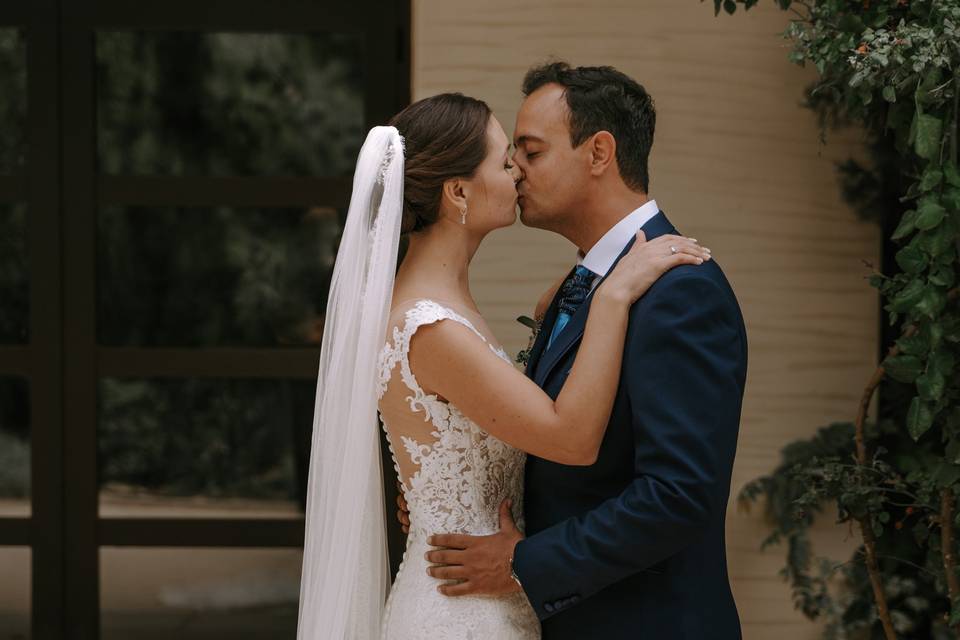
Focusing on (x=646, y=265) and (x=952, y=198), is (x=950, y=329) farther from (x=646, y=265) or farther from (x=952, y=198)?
(x=646, y=265)

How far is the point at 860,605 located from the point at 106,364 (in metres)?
2.69

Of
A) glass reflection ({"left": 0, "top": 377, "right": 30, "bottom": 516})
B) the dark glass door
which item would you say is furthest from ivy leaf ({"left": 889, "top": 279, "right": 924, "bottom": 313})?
glass reflection ({"left": 0, "top": 377, "right": 30, "bottom": 516})

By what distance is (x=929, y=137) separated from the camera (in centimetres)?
261

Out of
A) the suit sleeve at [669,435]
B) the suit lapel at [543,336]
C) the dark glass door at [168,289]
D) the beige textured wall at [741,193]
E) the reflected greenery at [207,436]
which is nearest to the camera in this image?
the suit sleeve at [669,435]

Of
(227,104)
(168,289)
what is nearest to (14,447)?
(168,289)

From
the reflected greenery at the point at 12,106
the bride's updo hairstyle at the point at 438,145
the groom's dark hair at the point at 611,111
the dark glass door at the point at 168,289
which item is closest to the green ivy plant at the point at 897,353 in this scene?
the groom's dark hair at the point at 611,111

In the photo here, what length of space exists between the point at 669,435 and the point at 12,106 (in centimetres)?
311

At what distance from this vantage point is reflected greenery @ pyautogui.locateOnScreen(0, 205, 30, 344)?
4.17 meters

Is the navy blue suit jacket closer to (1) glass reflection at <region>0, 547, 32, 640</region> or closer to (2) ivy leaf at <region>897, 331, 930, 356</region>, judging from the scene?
(2) ivy leaf at <region>897, 331, 930, 356</region>

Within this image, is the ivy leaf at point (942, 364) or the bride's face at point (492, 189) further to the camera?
the ivy leaf at point (942, 364)

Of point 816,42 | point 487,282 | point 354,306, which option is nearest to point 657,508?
point 354,306

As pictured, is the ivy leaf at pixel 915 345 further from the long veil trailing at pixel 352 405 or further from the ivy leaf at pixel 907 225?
the long veil trailing at pixel 352 405

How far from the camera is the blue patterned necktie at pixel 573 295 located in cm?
240

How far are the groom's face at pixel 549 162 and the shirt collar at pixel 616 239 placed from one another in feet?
0.30
